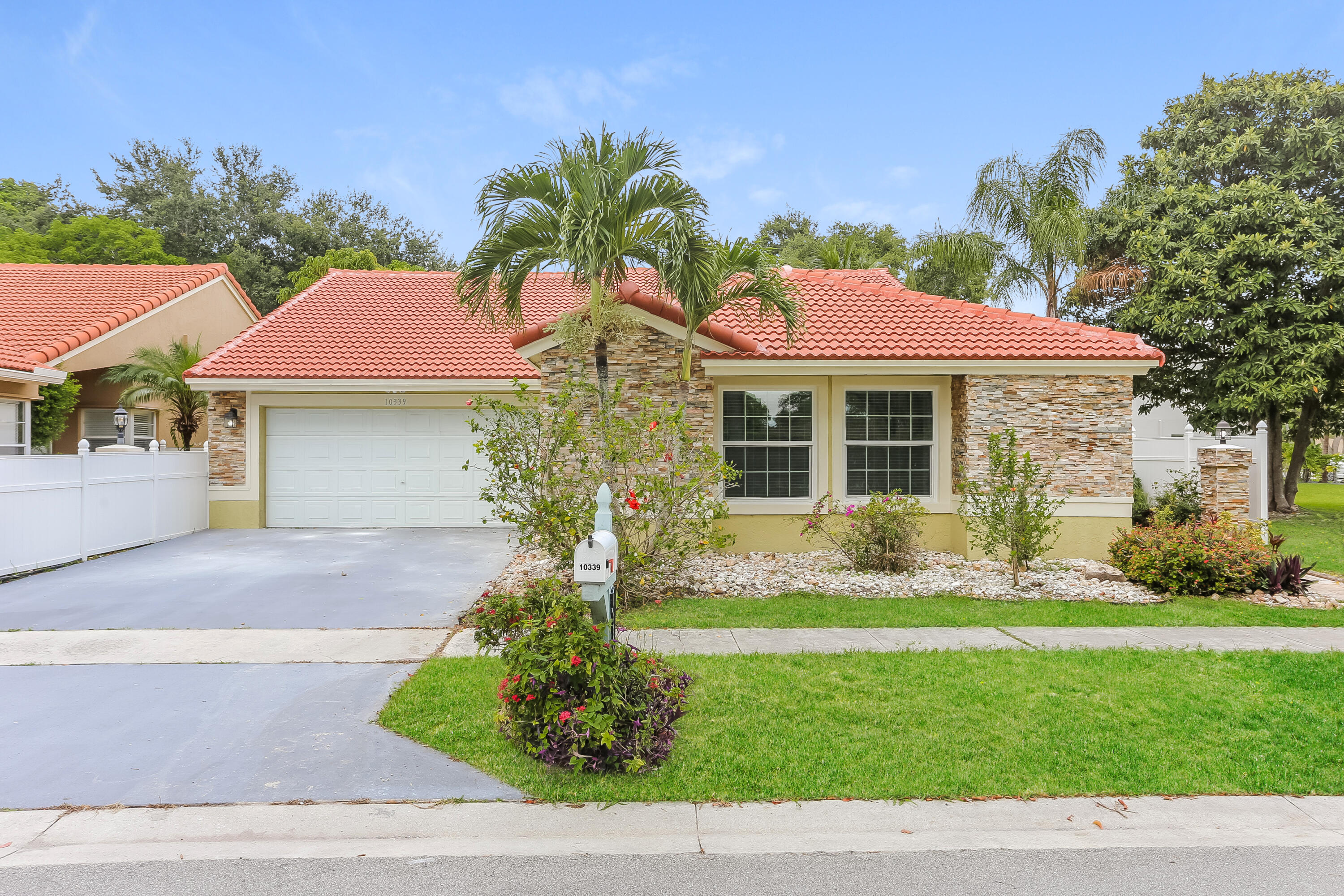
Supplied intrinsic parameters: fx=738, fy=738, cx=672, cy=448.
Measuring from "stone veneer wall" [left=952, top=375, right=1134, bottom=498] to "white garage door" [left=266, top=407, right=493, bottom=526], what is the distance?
9081mm

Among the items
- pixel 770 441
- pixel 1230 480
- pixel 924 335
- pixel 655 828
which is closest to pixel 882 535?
pixel 770 441

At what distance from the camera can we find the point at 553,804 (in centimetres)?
396

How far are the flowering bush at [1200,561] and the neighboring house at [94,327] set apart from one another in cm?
1738

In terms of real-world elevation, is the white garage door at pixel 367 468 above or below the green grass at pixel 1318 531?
above

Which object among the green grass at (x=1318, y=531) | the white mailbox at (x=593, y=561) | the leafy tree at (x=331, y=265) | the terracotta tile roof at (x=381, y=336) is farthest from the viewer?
the leafy tree at (x=331, y=265)

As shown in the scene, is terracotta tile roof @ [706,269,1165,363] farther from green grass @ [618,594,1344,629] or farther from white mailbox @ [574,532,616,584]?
white mailbox @ [574,532,616,584]

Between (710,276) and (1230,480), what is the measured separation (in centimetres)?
777

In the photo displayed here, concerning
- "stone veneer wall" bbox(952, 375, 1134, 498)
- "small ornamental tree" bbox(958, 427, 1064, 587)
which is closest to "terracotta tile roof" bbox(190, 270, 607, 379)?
"stone veneer wall" bbox(952, 375, 1134, 498)

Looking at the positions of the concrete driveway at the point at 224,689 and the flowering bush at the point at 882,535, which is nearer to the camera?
the concrete driveway at the point at 224,689

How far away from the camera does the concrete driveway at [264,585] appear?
753 cm

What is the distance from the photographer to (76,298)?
16.7 m

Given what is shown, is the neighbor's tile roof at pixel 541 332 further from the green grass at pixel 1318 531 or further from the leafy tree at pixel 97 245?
the leafy tree at pixel 97 245

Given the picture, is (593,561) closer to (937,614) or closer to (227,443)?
(937,614)

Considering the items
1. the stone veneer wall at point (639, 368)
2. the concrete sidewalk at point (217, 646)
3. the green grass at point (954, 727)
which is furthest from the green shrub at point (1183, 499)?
the concrete sidewalk at point (217, 646)
